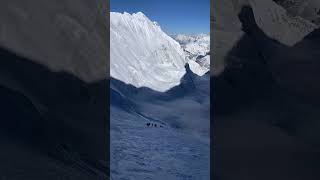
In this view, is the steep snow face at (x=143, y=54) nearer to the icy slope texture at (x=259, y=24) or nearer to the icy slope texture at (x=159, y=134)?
the icy slope texture at (x=159, y=134)

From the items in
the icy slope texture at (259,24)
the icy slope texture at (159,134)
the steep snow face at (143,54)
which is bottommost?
the icy slope texture at (159,134)

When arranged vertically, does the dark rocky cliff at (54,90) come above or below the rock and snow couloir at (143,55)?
below

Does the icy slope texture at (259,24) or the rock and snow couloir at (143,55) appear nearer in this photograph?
the icy slope texture at (259,24)

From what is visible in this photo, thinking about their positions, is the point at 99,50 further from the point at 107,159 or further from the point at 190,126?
the point at 190,126

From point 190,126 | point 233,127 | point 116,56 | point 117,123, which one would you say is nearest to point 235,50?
point 233,127

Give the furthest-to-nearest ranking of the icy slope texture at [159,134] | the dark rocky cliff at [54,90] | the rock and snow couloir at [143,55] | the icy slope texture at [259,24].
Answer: the rock and snow couloir at [143,55] < the icy slope texture at [159,134] < the icy slope texture at [259,24] < the dark rocky cliff at [54,90]

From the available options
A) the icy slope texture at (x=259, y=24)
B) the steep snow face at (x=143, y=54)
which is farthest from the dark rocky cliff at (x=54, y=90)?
the steep snow face at (x=143, y=54)

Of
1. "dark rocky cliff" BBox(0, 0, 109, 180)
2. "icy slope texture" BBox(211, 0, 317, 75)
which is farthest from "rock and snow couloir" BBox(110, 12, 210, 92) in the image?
"dark rocky cliff" BBox(0, 0, 109, 180)
